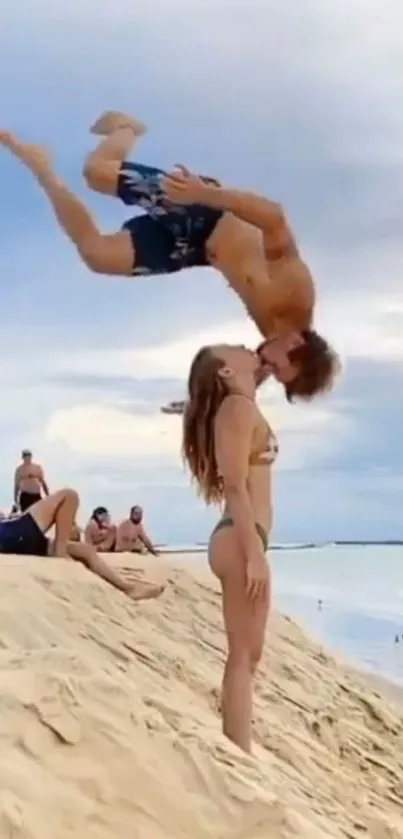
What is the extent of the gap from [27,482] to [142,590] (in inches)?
115

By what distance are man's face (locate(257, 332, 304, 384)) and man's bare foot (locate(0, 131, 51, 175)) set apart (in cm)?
97

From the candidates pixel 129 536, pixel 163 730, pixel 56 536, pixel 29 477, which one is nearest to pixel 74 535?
pixel 56 536

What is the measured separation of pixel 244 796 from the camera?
12.6 feet

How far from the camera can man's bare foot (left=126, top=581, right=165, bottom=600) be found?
801cm

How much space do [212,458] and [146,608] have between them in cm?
341

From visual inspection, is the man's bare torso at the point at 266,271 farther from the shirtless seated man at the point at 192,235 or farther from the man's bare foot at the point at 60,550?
the man's bare foot at the point at 60,550

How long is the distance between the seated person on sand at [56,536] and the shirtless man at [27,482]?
2.14 meters

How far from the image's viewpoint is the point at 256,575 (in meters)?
4.60

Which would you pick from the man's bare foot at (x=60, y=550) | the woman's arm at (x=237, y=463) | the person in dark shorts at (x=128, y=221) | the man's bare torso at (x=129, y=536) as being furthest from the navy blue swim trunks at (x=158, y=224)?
the man's bare torso at (x=129, y=536)

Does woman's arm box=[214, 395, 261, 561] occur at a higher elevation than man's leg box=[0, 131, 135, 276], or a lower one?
lower

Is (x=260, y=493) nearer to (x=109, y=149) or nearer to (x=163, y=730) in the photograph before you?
(x=163, y=730)

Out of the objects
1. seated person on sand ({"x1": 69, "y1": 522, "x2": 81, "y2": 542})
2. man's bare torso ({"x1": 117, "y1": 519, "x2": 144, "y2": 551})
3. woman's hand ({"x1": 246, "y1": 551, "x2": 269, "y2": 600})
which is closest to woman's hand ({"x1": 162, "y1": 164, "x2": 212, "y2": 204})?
woman's hand ({"x1": 246, "y1": 551, "x2": 269, "y2": 600})

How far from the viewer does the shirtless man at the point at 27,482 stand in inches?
424

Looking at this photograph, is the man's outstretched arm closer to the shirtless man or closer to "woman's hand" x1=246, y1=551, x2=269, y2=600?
"woman's hand" x1=246, y1=551, x2=269, y2=600
